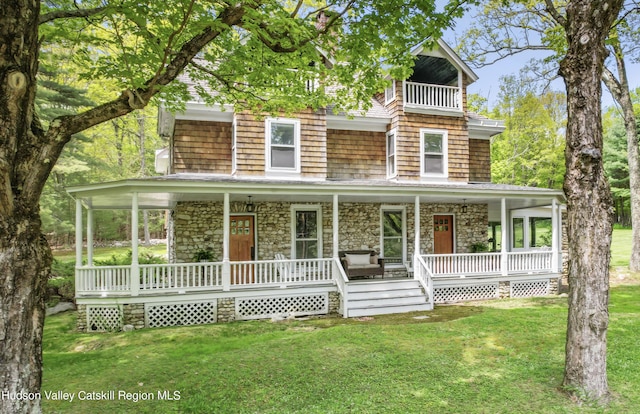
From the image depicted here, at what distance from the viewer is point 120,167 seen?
27094 millimetres

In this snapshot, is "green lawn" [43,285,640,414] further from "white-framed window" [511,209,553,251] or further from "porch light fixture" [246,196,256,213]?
"white-framed window" [511,209,553,251]

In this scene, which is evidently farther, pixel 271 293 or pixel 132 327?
pixel 271 293

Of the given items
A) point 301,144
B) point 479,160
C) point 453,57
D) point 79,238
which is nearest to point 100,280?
point 79,238

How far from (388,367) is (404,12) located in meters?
5.70

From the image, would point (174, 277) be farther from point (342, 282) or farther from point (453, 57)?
point (453, 57)

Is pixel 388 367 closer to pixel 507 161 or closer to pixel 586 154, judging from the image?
pixel 586 154

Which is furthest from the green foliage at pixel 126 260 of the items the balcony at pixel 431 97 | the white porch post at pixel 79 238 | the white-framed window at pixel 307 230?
the balcony at pixel 431 97

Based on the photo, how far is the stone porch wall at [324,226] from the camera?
10.8m

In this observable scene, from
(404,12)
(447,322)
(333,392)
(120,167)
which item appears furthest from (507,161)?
(120,167)

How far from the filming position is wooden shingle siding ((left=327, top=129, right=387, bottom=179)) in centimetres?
1241

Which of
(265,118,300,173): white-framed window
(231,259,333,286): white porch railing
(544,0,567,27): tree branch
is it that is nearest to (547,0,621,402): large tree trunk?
(544,0,567,27): tree branch

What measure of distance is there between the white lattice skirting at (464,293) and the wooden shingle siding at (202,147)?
7526 mm

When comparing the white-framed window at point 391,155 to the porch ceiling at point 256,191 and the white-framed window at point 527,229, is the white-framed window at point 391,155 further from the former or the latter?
the white-framed window at point 527,229

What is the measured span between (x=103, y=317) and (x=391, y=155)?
976 centimetres
